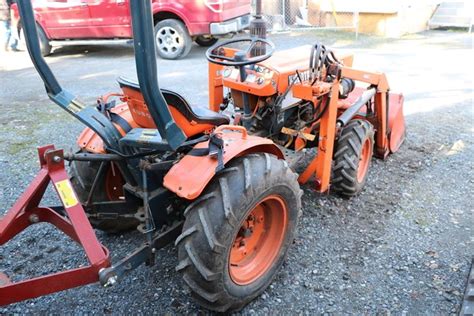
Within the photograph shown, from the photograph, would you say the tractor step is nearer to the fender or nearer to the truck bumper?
the fender

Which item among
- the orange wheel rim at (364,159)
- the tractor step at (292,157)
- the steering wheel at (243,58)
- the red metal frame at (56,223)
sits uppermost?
the steering wheel at (243,58)

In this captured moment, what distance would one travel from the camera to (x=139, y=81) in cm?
176

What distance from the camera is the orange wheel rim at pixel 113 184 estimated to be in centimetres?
289

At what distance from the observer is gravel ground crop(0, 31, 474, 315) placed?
8.55 feet

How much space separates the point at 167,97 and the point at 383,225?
2148mm

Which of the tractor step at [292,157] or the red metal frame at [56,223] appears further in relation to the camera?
the tractor step at [292,157]

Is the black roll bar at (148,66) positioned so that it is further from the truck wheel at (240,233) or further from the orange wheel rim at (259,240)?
the orange wheel rim at (259,240)

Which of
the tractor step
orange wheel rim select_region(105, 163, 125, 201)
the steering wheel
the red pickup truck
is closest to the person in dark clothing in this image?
the red pickup truck

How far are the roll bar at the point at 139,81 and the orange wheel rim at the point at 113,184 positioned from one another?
635 millimetres

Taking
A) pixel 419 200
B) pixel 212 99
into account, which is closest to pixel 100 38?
pixel 212 99

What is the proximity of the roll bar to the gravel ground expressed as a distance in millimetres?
1070

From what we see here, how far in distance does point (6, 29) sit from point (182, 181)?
35.5 feet

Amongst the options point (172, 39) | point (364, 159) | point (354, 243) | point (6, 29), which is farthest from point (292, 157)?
point (6, 29)

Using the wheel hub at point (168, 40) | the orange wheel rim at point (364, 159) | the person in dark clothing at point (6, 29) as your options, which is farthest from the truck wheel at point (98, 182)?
the person in dark clothing at point (6, 29)
